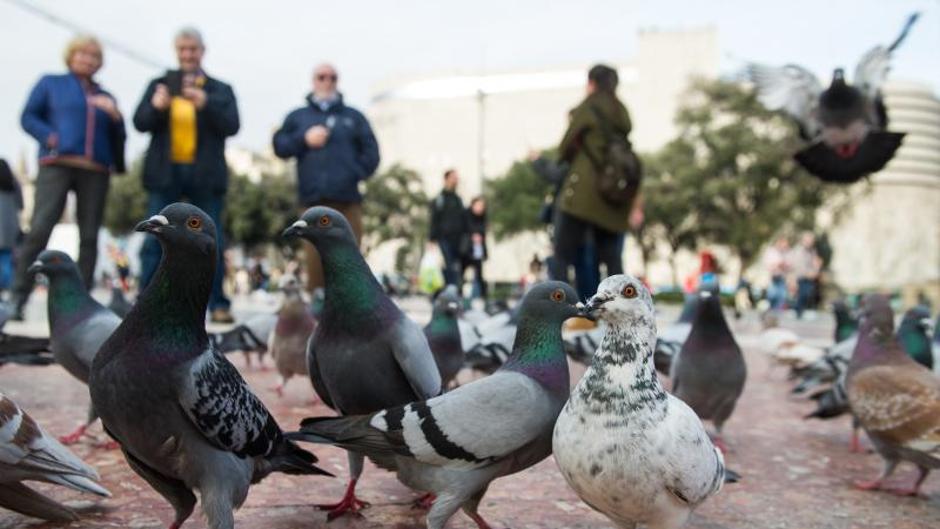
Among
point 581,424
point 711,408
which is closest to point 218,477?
point 581,424

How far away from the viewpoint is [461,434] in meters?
2.72

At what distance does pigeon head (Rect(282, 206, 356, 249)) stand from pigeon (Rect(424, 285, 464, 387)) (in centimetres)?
200

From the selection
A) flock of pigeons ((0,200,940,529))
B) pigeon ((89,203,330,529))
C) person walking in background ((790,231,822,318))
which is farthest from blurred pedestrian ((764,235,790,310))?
pigeon ((89,203,330,529))

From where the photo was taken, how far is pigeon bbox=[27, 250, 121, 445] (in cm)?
392

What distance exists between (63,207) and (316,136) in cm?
197

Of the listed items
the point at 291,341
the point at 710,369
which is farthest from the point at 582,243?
the point at 710,369

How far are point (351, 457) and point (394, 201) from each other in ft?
161

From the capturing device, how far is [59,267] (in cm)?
416

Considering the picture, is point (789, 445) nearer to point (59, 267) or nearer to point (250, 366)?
point (59, 267)

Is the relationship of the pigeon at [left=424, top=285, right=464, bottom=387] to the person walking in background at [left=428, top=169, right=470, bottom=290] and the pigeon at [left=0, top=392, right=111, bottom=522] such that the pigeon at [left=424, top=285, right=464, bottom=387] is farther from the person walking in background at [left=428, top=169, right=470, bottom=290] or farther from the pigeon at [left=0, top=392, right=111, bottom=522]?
the person walking in background at [left=428, top=169, right=470, bottom=290]

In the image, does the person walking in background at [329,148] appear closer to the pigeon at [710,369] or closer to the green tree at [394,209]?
the pigeon at [710,369]

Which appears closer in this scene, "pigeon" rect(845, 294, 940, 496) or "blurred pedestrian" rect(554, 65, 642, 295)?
"pigeon" rect(845, 294, 940, 496)

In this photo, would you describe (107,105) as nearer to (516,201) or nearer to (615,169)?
(615,169)

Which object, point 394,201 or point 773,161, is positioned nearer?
point 773,161
